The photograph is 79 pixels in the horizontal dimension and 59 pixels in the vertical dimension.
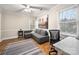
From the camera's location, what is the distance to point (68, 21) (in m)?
1.74

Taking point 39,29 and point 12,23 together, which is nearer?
point 12,23

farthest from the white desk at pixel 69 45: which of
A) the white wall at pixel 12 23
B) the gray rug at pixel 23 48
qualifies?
the white wall at pixel 12 23

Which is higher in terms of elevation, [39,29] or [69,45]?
[39,29]

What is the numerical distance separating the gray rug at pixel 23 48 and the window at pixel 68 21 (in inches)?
27.2

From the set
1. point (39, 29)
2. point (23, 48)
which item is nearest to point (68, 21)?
point (39, 29)

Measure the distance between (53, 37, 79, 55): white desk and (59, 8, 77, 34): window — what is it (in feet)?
0.52

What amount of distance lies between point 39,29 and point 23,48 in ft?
1.76

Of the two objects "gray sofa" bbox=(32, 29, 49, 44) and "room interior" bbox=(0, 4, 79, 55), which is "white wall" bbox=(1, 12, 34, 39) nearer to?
"room interior" bbox=(0, 4, 79, 55)

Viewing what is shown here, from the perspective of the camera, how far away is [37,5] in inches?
64.9

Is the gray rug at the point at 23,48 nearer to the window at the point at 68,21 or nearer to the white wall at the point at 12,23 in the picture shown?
the white wall at the point at 12,23

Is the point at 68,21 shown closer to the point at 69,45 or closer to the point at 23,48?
the point at 69,45

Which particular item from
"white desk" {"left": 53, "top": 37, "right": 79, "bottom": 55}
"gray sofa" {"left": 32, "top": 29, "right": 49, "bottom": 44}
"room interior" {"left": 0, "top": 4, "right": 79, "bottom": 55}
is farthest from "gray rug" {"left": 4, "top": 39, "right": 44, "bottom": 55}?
"white desk" {"left": 53, "top": 37, "right": 79, "bottom": 55}

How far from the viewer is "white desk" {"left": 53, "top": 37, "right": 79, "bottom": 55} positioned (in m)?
1.57
